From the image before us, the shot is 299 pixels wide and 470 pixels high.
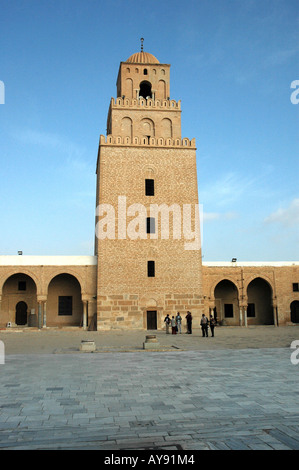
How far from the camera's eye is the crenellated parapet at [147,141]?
→ 23.7 meters

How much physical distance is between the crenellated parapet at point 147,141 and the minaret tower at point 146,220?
0.06 meters

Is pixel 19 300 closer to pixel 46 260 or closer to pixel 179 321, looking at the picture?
pixel 46 260

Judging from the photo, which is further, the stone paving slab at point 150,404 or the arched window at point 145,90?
the arched window at point 145,90

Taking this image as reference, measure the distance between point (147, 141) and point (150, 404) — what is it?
20322 millimetres

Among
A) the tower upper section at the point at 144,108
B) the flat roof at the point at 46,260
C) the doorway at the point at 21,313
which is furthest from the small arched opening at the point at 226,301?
the doorway at the point at 21,313

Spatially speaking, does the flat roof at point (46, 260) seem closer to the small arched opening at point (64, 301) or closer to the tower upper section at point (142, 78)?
the small arched opening at point (64, 301)

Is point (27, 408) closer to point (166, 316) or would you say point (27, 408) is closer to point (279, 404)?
point (279, 404)

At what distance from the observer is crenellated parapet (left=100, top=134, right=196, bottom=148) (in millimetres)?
23656

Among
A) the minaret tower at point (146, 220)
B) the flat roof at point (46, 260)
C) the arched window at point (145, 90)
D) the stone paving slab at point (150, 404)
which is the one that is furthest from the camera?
the arched window at point (145, 90)

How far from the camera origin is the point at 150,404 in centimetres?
543

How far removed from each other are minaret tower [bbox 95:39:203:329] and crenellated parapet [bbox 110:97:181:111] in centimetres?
7

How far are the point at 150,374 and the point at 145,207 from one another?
15.8 meters

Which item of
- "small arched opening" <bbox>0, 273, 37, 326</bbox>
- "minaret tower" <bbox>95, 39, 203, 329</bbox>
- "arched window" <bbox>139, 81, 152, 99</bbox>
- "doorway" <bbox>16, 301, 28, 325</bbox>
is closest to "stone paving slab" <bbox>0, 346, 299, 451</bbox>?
"minaret tower" <bbox>95, 39, 203, 329</bbox>
